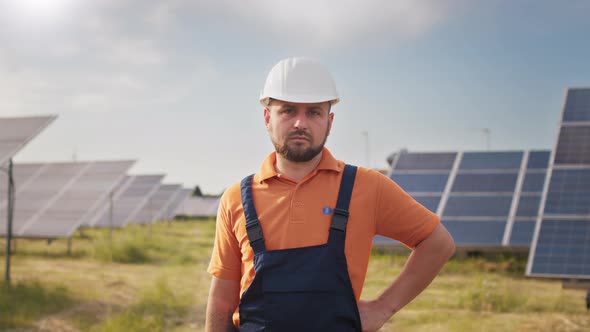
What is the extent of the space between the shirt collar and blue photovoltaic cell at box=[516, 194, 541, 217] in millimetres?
10129

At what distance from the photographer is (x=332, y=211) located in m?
2.38

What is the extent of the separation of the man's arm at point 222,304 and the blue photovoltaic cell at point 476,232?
9.13 metres

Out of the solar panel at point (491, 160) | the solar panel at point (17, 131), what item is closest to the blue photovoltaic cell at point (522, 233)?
the solar panel at point (491, 160)

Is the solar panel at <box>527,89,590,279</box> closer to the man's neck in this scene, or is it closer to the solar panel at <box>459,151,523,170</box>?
the solar panel at <box>459,151,523,170</box>

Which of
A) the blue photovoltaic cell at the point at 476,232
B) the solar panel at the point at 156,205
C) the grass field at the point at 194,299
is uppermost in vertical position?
the blue photovoltaic cell at the point at 476,232

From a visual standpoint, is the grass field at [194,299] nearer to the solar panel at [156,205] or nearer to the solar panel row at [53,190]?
the solar panel row at [53,190]

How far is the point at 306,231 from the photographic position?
2354mm

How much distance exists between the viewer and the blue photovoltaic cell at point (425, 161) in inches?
540

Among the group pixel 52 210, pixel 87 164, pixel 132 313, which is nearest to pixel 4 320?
pixel 132 313

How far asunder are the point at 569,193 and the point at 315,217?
27.4 ft

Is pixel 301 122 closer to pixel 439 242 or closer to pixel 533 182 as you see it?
pixel 439 242

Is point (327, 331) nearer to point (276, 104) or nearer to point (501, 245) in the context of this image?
point (276, 104)

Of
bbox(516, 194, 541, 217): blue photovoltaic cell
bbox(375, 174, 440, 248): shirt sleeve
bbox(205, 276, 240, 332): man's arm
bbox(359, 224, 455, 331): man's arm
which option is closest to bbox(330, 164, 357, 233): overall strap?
bbox(375, 174, 440, 248): shirt sleeve

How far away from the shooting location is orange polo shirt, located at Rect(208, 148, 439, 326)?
2369 millimetres
